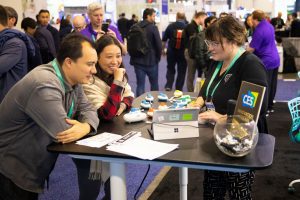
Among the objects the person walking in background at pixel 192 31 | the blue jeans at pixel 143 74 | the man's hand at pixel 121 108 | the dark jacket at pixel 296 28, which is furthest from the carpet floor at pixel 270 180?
the dark jacket at pixel 296 28

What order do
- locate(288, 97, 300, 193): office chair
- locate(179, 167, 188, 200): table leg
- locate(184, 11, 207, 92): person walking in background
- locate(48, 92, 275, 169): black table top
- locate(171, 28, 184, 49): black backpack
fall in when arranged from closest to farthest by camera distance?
locate(48, 92, 275, 169): black table top < locate(179, 167, 188, 200): table leg < locate(288, 97, 300, 193): office chair < locate(184, 11, 207, 92): person walking in background < locate(171, 28, 184, 49): black backpack

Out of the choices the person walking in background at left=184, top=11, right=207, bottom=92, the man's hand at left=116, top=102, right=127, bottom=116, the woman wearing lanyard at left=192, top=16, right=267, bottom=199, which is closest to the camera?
the woman wearing lanyard at left=192, top=16, right=267, bottom=199

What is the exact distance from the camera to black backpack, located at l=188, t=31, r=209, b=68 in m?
4.96

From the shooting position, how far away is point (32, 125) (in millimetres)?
1613

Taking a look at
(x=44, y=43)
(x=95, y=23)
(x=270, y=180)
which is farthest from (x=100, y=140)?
(x=44, y=43)

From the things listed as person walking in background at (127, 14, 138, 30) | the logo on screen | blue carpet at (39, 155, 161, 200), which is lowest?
blue carpet at (39, 155, 161, 200)

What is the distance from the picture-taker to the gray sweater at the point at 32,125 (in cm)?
153

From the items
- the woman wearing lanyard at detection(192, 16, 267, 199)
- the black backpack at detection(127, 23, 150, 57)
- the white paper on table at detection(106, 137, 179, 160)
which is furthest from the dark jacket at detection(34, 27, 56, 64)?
the white paper on table at detection(106, 137, 179, 160)

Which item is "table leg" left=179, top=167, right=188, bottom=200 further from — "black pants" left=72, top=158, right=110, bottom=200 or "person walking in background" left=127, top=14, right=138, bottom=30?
"person walking in background" left=127, top=14, right=138, bottom=30

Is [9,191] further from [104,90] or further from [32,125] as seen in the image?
[104,90]

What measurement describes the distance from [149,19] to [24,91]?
384cm

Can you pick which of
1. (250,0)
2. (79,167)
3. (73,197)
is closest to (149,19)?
(73,197)

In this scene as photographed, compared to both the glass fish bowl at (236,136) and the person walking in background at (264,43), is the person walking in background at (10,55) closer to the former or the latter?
the glass fish bowl at (236,136)

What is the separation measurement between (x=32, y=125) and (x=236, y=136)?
0.86 meters
